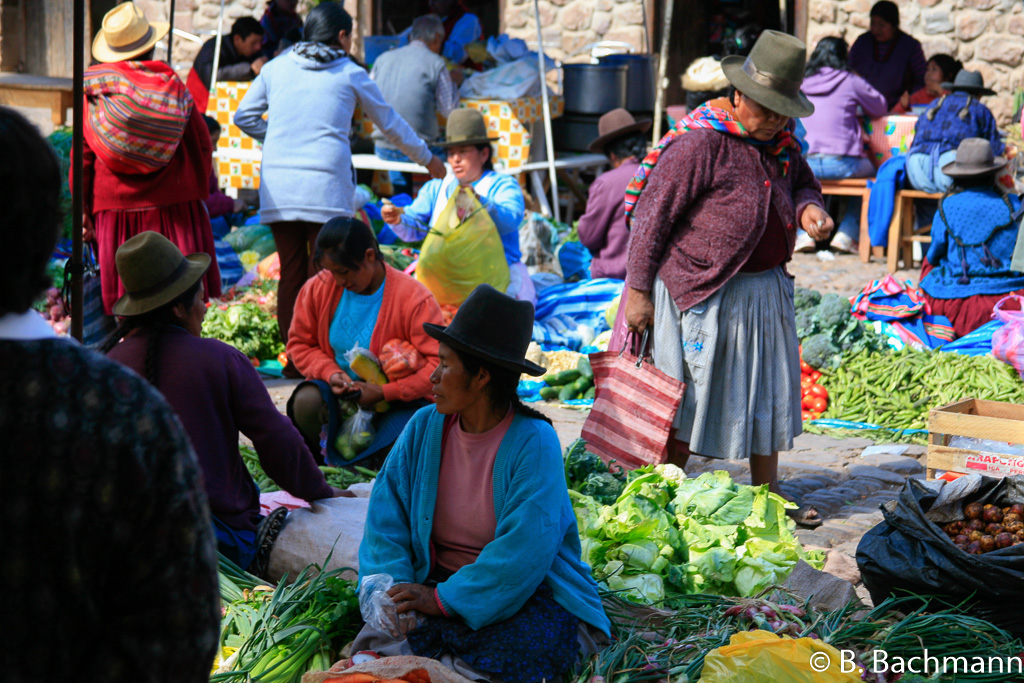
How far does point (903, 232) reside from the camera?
10109 mm

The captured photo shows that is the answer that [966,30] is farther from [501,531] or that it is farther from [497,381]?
[501,531]

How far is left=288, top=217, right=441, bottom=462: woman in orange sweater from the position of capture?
15.1 ft

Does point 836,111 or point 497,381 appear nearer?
point 497,381

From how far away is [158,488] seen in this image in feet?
4.55

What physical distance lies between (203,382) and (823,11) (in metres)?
10.3

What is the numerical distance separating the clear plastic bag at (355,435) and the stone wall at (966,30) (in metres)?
8.88

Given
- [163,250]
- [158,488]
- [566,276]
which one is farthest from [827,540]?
[566,276]

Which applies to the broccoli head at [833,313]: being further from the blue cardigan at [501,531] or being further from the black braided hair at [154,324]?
the black braided hair at [154,324]

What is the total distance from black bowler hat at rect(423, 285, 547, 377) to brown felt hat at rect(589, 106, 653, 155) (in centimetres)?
460

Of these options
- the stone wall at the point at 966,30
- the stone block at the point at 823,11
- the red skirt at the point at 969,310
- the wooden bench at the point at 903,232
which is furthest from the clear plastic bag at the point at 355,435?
the stone block at the point at 823,11

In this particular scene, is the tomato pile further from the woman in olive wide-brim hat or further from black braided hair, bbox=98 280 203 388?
black braided hair, bbox=98 280 203 388

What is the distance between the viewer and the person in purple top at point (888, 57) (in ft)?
36.4

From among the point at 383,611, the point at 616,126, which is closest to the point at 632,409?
the point at 383,611

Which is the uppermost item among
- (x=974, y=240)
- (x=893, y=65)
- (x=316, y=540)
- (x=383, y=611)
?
(x=893, y=65)
